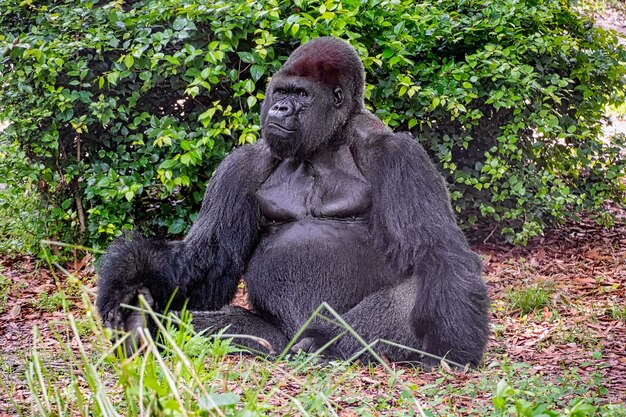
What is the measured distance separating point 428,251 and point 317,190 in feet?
2.06

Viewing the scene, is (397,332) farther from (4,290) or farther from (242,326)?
(4,290)

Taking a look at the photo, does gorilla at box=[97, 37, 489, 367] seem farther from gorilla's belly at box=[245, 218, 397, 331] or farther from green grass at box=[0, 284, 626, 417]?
green grass at box=[0, 284, 626, 417]

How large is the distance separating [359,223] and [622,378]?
4.49 feet

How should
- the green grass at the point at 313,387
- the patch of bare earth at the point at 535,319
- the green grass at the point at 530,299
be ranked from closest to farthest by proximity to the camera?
the green grass at the point at 313,387
the patch of bare earth at the point at 535,319
the green grass at the point at 530,299

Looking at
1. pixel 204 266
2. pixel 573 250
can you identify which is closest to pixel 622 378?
pixel 204 266

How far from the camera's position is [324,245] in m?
4.25

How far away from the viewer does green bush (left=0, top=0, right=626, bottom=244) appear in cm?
562

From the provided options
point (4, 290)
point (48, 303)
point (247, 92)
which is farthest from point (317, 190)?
point (4, 290)

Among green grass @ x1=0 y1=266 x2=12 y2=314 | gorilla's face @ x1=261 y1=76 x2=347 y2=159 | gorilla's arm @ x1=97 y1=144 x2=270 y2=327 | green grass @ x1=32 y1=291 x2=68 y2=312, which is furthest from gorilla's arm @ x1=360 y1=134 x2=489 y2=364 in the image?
green grass @ x1=0 y1=266 x2=12 y2=314

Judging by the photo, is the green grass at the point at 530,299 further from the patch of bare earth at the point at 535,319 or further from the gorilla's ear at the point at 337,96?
the gorilla's ear at the point at 337,96

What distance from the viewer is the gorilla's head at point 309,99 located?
164 inches

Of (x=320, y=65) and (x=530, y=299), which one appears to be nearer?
(x=320, y=65)

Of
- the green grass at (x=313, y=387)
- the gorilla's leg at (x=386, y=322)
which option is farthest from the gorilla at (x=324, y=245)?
the green grass at (x=313, y=387)

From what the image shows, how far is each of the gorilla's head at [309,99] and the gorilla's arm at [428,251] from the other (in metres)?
0.30
